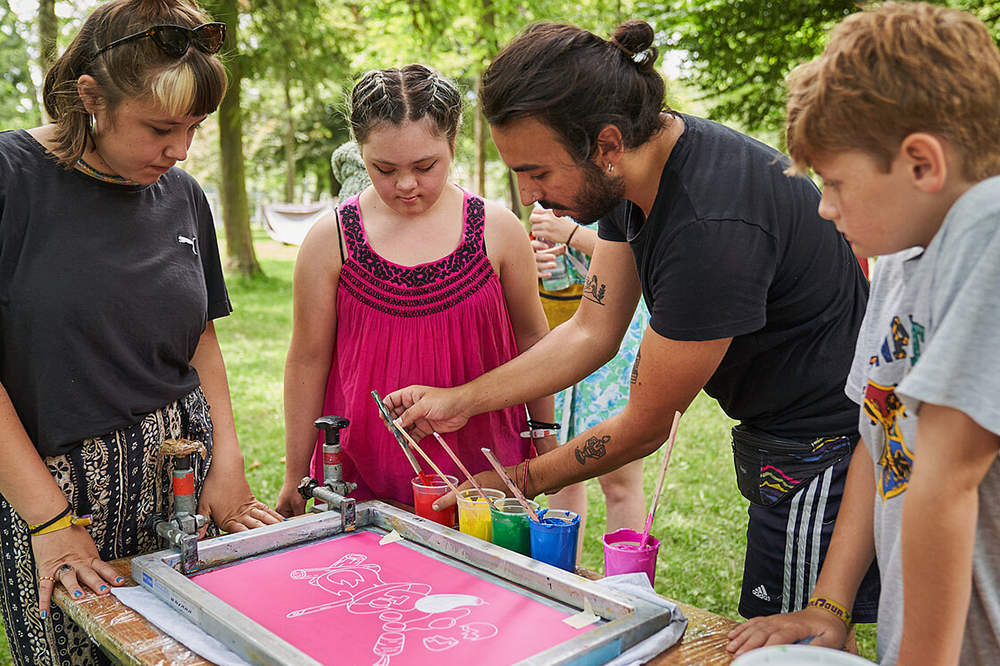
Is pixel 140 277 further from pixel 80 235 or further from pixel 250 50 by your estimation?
pixel 250 50

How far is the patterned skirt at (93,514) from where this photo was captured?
160 centimetres

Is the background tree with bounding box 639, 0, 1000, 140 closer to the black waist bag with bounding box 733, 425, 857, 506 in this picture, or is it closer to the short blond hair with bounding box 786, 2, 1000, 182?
the black waist bag with bounding box 733, 425, 857, 506

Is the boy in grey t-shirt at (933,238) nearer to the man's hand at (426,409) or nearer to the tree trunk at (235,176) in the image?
the man's hand at (426,409)

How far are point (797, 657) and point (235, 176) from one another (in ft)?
36.3

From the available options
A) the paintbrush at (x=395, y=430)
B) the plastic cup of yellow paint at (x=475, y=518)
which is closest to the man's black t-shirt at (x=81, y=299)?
the paintbrush at (x=395, y=430)

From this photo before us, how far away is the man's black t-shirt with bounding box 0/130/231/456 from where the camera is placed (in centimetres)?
154

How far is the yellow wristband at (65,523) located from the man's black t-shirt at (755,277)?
1188 mm

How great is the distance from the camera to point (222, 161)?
432 inches

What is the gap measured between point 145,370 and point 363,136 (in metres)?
0.77

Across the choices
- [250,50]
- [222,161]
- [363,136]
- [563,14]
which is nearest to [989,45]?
[363,136]

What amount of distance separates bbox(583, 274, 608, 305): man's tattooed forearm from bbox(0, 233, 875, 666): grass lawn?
1.83 m

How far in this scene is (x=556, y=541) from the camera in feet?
4.85

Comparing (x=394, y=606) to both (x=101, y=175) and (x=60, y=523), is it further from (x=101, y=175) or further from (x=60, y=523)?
(x=101, y=175)

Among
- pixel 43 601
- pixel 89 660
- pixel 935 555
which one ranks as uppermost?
pixel 935 555
